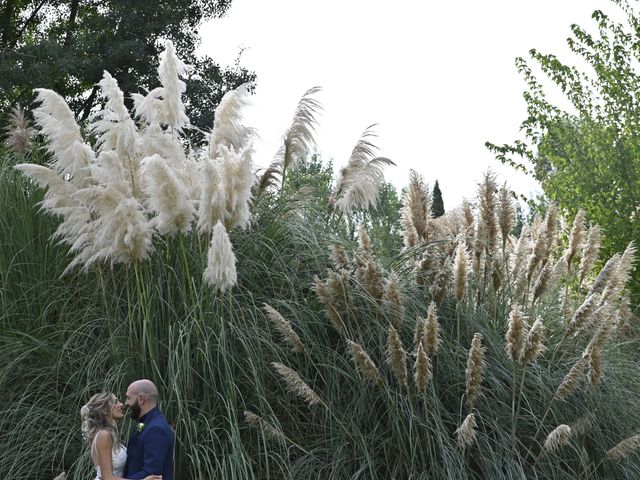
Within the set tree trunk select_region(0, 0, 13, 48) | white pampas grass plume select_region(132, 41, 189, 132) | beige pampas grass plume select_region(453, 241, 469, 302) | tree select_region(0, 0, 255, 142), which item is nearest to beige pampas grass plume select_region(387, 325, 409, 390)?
beige pampas grass plume select_region(453, 241, 469, 302)

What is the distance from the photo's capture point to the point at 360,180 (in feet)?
26.5

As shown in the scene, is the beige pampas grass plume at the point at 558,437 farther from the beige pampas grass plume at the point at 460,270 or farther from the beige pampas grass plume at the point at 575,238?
the beige pampas grass plume at the point at 575,238

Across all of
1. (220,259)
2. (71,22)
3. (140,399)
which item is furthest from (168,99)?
(71,22)

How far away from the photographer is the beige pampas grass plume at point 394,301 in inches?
228

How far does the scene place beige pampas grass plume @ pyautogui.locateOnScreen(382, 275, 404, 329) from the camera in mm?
5781

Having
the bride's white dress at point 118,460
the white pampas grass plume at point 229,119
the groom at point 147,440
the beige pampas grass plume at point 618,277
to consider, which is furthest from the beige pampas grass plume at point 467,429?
the white pampas grass plume at point 229,119

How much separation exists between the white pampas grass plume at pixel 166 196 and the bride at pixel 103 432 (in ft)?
4.24

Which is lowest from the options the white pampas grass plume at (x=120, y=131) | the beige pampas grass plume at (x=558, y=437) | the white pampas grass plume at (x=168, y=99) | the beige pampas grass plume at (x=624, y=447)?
the beige pampas grass plume at (x=624, y=447)

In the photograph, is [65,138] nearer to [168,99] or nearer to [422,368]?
[168,99]

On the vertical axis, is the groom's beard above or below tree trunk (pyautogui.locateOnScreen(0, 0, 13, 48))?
below

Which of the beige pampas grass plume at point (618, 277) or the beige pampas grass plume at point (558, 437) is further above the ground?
the beige pampas grass plume at point (618, 277)

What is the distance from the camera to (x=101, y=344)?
6.35m

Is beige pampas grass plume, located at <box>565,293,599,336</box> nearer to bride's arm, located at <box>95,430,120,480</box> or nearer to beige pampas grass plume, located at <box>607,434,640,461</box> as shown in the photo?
beige pampas grass plume, located at <box>607,434,640,461</box>

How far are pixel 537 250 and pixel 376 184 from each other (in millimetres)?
1625
